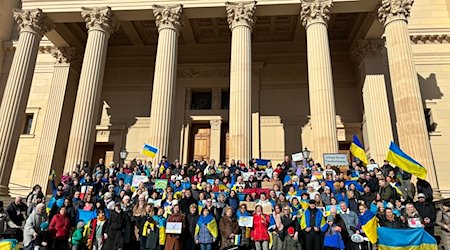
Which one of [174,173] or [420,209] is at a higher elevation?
[174,173]

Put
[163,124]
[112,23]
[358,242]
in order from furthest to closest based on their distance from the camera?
[112,23], [163,124], [358,242]

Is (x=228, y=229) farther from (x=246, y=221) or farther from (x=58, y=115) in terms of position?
(x=58, y=115)

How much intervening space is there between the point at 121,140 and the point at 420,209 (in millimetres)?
19481

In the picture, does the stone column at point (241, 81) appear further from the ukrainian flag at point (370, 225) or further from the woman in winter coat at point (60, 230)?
the woman in winter coat at point (60, 230)

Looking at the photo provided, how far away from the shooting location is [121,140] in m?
25.2

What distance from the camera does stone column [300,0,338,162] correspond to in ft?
56.6

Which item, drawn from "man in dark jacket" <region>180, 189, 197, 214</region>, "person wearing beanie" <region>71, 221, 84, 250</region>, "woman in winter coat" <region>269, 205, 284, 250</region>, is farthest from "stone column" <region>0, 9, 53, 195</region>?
"woman in winter coat" <region>269, 205, 284, 250</region>

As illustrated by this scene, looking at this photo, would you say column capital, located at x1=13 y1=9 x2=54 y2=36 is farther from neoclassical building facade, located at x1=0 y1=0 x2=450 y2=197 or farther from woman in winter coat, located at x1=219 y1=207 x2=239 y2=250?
woman in winter coat, located at x1=219 y1=207 x2=239 y2=250

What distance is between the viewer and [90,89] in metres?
19.1

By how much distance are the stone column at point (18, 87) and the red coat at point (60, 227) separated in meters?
9.77

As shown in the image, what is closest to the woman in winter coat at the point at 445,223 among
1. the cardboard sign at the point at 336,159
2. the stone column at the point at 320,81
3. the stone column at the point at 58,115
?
the cardboard sign at the point at 336,159

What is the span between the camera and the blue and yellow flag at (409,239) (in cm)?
924

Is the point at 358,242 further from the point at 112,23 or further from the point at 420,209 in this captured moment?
the point at 112,23

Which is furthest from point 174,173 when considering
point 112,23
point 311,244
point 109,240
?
point 112,23
